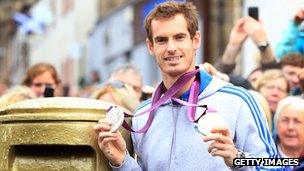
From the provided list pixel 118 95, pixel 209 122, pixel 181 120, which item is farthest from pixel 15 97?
pixel 209 122

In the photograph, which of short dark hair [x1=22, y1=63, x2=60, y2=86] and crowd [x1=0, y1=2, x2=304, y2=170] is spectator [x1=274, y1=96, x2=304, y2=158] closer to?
crowd [x1=0, y1=2, x2=304, y2=170]

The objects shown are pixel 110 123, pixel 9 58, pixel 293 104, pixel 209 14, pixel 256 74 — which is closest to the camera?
pixel 110 123

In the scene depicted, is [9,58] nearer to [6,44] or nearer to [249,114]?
[6,44]

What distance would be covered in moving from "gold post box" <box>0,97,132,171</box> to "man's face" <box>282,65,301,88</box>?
3.18 m

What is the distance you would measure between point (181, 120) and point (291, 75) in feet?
10.4

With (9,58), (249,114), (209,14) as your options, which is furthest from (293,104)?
(9,58)

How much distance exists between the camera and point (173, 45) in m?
4.38

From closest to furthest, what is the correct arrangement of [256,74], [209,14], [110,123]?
1. [110,123]
2. [256,74]
3. [209,14]

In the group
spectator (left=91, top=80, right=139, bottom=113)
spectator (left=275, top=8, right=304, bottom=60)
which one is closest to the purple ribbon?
spectator (left=91, top=80, right=139, bottom=113)

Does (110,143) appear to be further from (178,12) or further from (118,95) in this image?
(118,95)

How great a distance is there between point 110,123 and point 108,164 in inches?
9.0

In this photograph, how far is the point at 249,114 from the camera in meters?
4.37

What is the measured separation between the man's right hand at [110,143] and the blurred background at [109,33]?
2.06m

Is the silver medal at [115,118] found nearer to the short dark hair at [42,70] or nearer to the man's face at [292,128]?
the man's face at [292,128]
